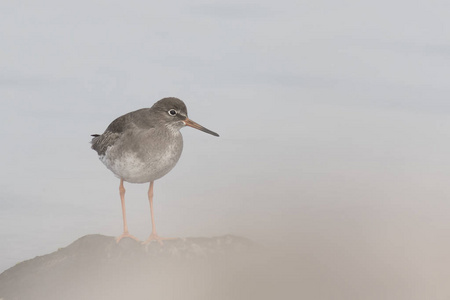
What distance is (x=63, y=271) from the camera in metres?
14.4

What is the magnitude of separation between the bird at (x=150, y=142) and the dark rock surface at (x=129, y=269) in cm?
166

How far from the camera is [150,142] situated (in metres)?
13.2

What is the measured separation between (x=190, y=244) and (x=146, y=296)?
1.96 m

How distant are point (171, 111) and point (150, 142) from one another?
28.7 inches

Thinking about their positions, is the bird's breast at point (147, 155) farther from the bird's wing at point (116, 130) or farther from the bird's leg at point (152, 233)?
the bird's leg at point (152, 233)

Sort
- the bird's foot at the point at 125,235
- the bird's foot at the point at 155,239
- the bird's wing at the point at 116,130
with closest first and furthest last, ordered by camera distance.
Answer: the bird's wing at the point at 116,130
the bird's foot at the point at 155,239
the bird's foot at the point at 125,235

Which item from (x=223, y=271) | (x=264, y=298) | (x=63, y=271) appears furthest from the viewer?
(x=63, y=271)

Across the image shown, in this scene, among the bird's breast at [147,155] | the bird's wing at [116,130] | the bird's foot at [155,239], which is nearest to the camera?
the bird's breast at [147,155]

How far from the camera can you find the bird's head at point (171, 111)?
13312 millimetres

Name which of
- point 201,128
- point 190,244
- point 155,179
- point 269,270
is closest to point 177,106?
point 201,128

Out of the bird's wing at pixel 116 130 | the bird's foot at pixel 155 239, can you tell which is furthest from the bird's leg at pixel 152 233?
the bird's wing at pixel 116 130

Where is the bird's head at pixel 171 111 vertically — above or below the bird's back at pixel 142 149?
above

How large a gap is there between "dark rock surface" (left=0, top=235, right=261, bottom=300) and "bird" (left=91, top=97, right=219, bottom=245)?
5.44ft

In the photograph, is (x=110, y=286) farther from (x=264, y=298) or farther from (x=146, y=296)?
(x=264, y=298)
